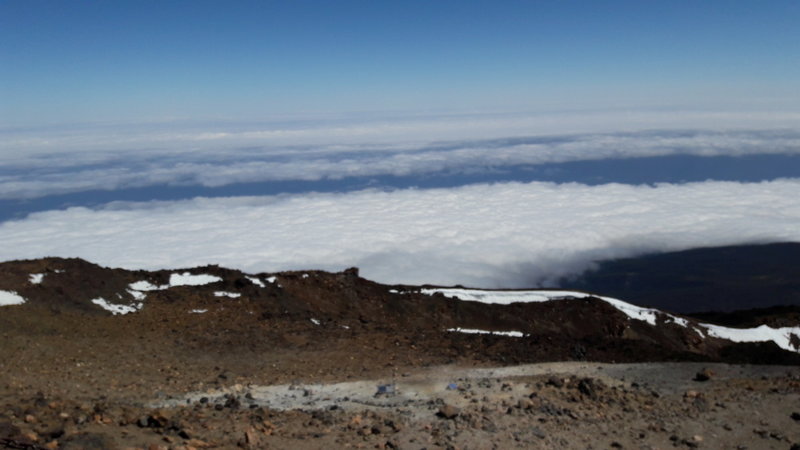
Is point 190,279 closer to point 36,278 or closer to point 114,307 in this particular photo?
point 114,307

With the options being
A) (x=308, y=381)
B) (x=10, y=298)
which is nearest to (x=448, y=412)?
(x=308, y=381)

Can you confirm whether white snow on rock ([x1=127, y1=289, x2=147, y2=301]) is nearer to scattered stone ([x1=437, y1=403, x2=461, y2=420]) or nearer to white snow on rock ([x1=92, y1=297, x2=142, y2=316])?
white snow on rock ([x1=92, y1=297, x2=142, y2=316])

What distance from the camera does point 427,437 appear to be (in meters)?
8.88

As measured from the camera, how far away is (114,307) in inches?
738

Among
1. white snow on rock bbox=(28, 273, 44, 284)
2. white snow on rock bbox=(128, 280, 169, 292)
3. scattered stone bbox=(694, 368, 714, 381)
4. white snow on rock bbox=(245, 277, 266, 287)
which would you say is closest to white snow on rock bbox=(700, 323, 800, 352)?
scattered stone bbox=(694, 368, 714, 381)

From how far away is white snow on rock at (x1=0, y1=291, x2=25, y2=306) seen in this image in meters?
16.9

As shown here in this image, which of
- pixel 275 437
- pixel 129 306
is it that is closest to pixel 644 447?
pixel 275 437

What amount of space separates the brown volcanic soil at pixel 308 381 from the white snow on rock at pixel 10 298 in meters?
0.29

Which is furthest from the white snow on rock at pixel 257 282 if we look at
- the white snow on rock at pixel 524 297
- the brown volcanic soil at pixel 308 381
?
the white snow on rock at pixel 524 297

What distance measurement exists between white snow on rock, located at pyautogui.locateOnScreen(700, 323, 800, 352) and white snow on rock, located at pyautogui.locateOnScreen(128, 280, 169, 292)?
81.0ft

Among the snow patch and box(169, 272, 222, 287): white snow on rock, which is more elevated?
box(169, 272, 222, 287): white snow on rock

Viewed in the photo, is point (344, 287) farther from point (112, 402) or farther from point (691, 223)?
point (691, 223)

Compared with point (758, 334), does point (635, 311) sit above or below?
above

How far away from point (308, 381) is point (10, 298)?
10.2 metres
